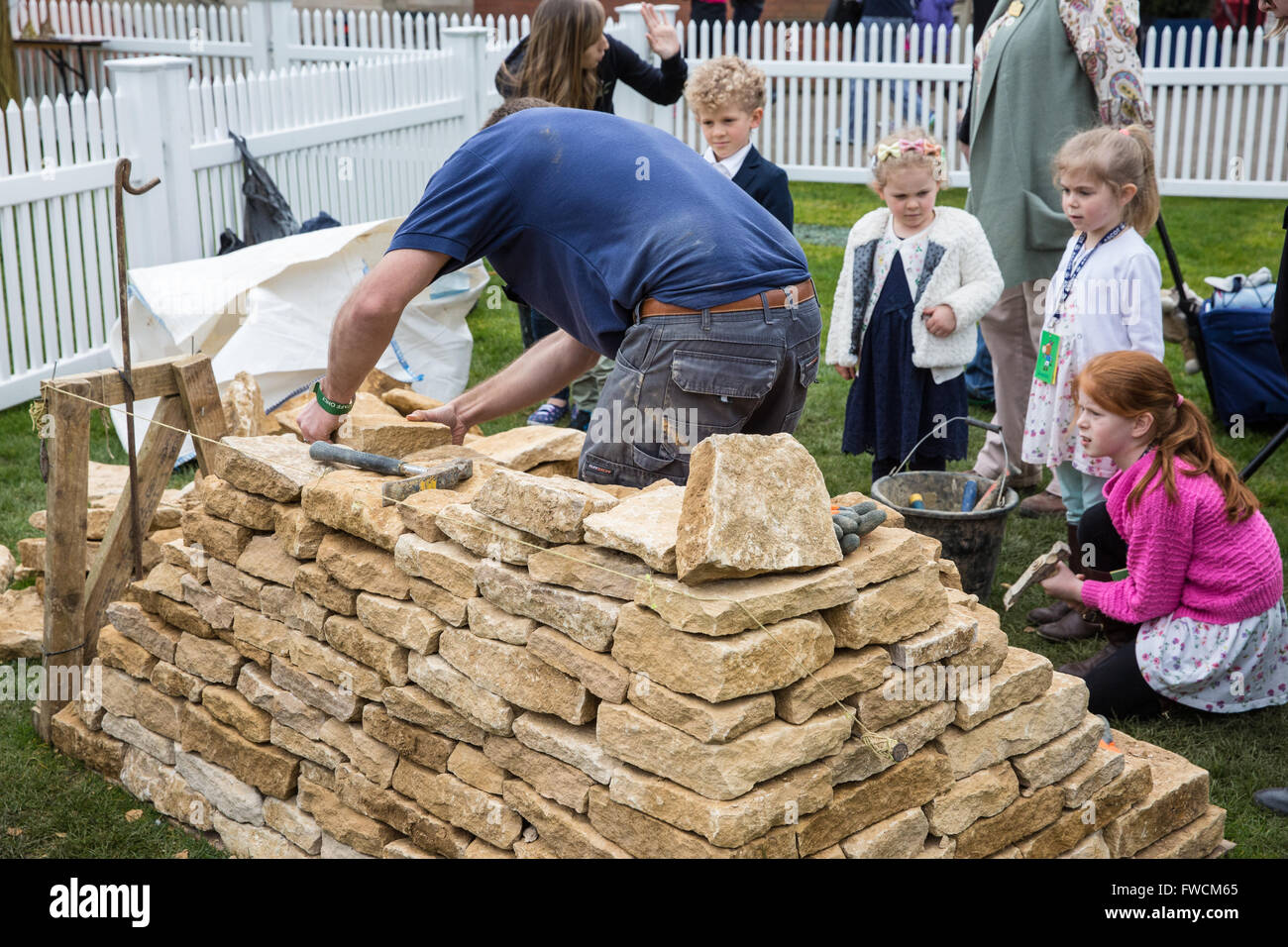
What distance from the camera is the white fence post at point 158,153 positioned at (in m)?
6.96

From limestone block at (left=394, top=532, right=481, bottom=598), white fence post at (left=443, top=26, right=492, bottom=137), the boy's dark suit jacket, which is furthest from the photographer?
white fence post at (left=443, top=26, right=492, bottom=137)

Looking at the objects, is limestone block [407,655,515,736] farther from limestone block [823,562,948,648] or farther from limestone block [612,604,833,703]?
limestone block [823,562,948,648]

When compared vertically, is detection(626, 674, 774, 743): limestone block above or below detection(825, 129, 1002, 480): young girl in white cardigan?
below

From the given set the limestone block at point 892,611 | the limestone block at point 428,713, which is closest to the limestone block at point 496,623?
the limestone block at point 428,713

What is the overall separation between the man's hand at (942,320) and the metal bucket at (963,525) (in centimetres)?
55

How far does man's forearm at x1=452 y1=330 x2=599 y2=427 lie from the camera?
380 centimetres

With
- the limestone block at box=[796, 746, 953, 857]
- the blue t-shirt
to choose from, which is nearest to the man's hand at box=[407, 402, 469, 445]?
the blue t-shirt

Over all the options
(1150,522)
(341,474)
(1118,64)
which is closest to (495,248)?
(341,474)

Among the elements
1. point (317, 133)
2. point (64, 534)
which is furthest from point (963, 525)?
point (317, 133)

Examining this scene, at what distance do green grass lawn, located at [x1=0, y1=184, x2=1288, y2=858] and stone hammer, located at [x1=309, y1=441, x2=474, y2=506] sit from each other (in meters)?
1.18

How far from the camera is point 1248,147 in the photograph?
11.0m

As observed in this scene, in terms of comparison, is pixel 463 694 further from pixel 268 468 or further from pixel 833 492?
pixel 833 492

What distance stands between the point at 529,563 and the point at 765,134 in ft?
33.4

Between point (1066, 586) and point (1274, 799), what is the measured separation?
32.2 inches
